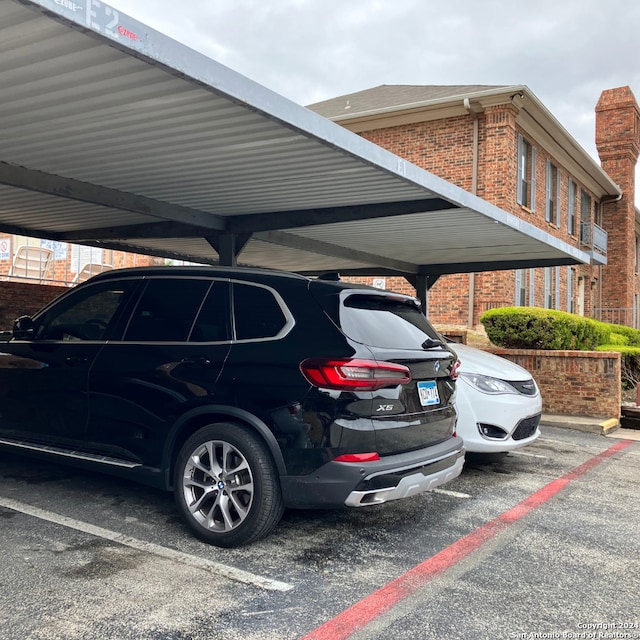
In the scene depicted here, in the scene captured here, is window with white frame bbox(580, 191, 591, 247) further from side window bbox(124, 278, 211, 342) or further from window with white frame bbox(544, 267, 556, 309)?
side window bbox(124, 278, 211, 342)

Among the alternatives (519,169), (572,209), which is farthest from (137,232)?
(572,209)

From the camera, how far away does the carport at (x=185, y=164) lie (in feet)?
12.0

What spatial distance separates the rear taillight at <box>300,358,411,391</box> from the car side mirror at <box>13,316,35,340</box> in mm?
2580

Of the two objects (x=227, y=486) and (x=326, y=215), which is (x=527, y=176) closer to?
(x=326, y=215)

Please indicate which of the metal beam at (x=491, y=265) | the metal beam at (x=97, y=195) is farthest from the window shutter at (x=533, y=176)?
the metal beam at (x=97, y=195)

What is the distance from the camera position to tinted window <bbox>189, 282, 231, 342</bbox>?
13.9ft

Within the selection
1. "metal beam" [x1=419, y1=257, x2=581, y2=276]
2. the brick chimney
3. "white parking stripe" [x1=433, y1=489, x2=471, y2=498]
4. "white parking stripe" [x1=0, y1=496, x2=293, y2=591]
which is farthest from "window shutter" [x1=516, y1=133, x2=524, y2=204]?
"white parking stripe" [x1=0, y1=496, x2=293, y2=591]

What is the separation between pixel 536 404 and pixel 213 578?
161 inches

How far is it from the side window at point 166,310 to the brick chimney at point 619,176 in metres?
25.8

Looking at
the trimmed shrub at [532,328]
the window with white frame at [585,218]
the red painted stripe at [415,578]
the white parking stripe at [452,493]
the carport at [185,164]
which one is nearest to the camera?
the red painted stripe at [415,578]

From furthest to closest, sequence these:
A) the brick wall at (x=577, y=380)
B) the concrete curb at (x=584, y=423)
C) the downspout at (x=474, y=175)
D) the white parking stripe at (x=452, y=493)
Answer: the downspout at (x=474, y=175) < the brick wall at (x=577, y=380) < the concrete curb at (x=584, y=423) < the white parking stripe at (x=452, y=493)

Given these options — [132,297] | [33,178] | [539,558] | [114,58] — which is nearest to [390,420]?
[539,558]

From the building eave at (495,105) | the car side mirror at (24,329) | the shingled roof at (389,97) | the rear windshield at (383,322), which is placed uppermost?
the shingled roof at (389,97)

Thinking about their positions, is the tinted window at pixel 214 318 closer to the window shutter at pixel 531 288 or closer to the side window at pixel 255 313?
the side window at pixel 255 313
